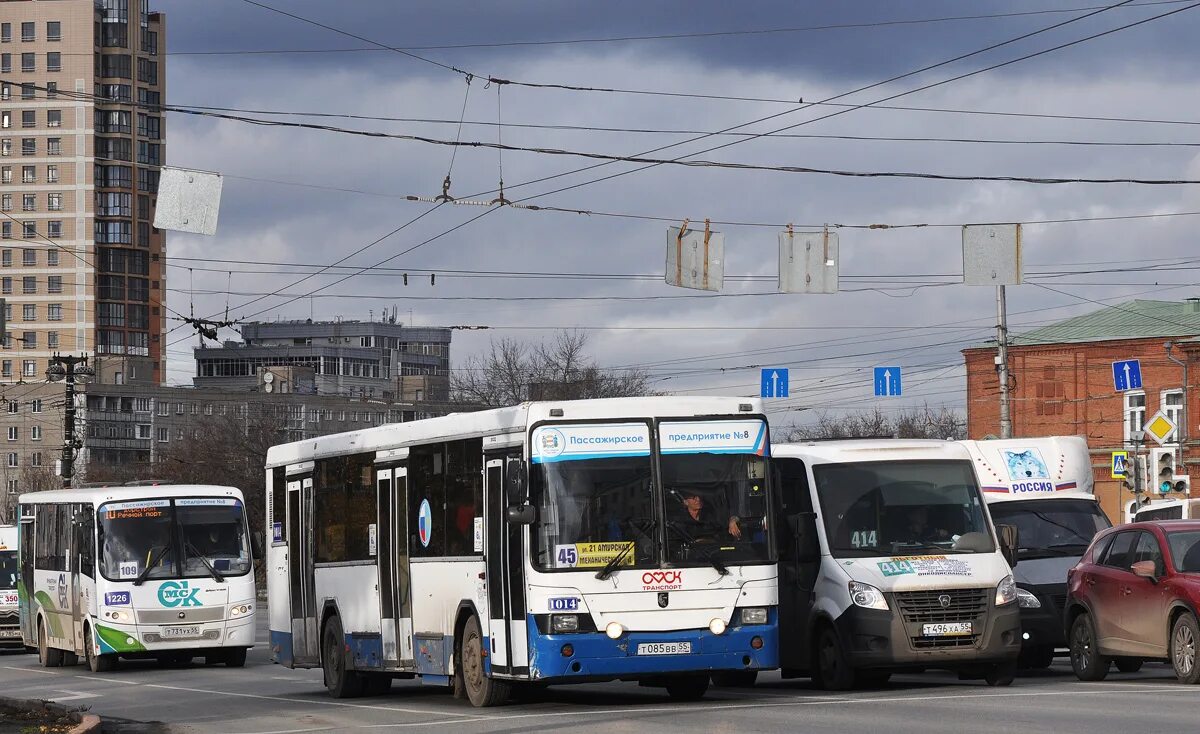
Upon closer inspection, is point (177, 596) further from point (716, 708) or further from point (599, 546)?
point (716, 708)

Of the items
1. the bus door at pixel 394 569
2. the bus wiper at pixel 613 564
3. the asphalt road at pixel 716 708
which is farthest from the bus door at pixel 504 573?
the bus door at pixel 394 569

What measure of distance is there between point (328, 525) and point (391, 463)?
2.41 m

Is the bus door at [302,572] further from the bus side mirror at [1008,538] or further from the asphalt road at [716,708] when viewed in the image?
the bus side mirror at [1008,538]

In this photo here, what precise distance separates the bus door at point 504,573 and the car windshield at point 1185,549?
6146mm

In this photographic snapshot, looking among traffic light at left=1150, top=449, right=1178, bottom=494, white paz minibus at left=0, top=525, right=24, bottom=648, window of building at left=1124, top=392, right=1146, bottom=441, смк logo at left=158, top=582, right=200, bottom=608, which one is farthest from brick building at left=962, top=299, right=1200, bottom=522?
смк logo at left=158, top=582, right=200, bottom=608

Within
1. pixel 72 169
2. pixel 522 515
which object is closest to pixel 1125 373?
pixel 522 515

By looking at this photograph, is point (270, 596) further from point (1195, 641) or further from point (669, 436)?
point (1195, 641)

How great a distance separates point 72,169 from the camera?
14162cm

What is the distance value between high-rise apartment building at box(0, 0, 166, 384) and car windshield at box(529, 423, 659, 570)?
12873cm

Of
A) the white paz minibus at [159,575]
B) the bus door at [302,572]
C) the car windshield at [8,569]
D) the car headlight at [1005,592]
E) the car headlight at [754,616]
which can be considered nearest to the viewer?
the car headlight at [754,616]

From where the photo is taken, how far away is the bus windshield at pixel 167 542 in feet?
100

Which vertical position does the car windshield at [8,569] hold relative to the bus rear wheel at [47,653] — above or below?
above

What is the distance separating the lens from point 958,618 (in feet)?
56.9

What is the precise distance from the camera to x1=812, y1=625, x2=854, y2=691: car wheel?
17770mm
